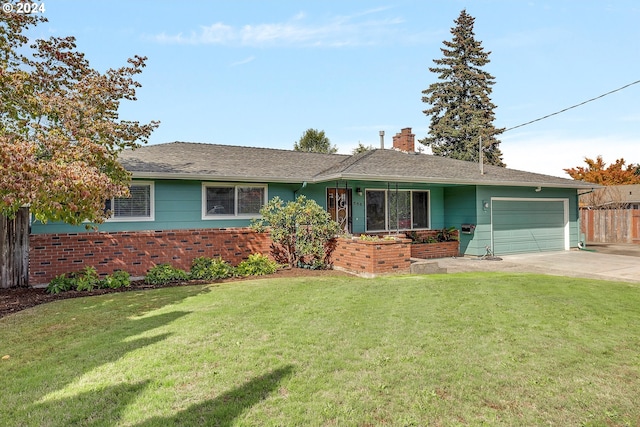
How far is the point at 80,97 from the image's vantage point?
287 inches

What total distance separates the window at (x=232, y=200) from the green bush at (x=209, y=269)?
1.80 m

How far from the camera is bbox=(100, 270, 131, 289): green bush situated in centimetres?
796

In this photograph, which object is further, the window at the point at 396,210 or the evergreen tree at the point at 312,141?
the evergreen tree at the point at 312,141

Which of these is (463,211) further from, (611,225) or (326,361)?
(326,361)

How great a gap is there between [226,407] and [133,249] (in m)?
7.15

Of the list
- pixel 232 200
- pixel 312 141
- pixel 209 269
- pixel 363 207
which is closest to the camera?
pixel 209 269

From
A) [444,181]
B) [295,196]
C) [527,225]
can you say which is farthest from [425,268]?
[527,225]

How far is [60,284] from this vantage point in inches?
301

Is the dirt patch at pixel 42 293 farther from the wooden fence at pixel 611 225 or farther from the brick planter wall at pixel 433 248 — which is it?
the wooden fence at pixel 611 225

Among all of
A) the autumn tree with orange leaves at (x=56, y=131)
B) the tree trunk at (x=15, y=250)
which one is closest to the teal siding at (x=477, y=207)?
the autumn tree with orange leaves at (x=56, y=131)

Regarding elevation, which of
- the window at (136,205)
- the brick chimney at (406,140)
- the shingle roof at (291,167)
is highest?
the brick chimney at (406,140)

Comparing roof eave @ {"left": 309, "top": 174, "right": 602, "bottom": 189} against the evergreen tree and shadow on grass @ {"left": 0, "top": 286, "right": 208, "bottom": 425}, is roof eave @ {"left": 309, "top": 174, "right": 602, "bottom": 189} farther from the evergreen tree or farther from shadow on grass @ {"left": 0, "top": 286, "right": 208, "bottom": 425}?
the evergreen tree

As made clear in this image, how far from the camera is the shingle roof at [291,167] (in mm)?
10328

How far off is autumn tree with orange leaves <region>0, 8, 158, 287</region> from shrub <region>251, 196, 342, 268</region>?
3662 mm
